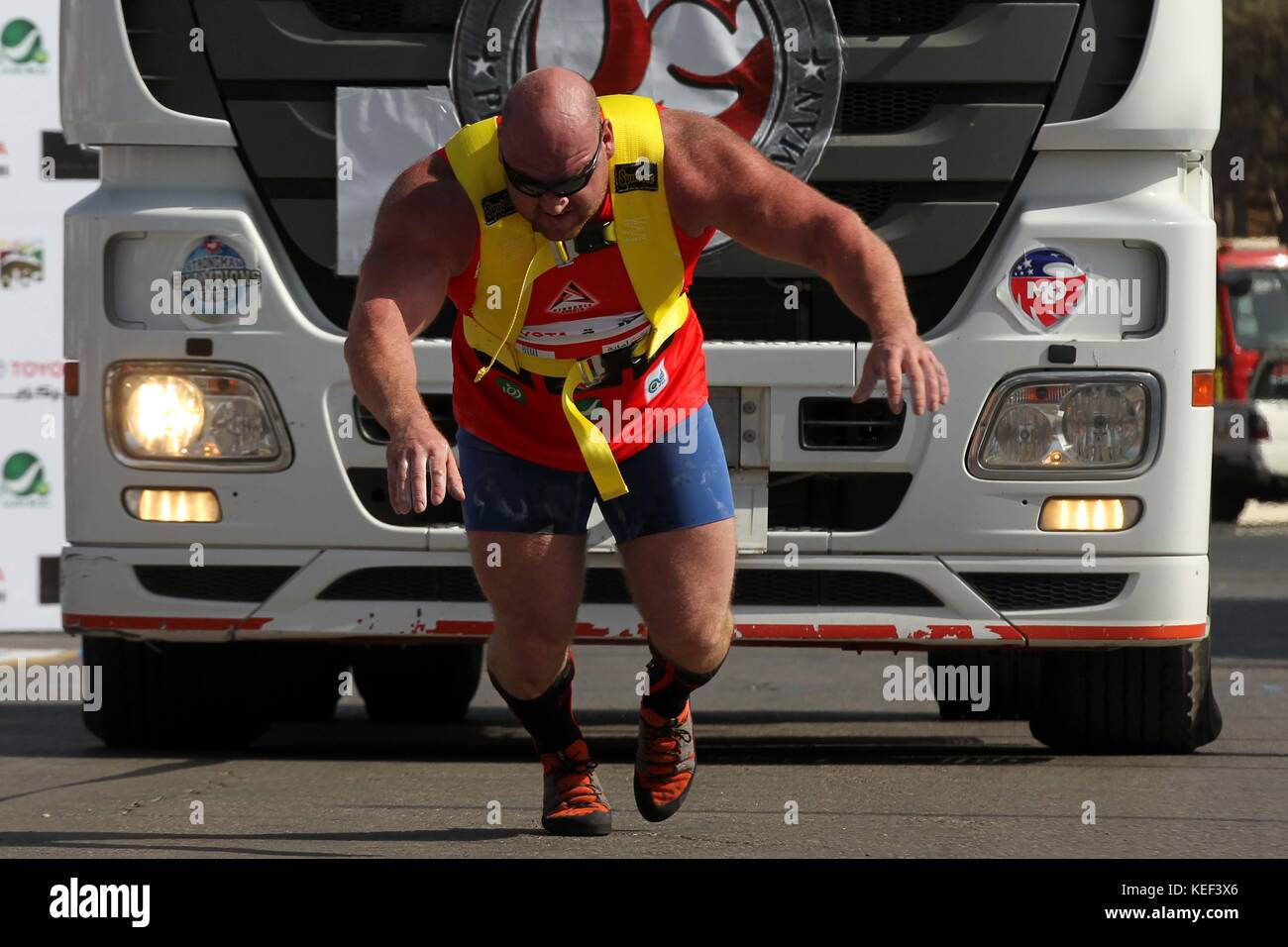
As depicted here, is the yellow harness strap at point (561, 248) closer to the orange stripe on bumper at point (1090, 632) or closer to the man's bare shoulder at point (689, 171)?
the man's bare shoulder at point (689, 171)

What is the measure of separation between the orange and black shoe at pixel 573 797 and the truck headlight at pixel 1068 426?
185 centimetres

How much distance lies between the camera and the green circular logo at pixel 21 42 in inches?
487

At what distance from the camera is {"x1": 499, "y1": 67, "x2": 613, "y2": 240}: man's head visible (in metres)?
5.48

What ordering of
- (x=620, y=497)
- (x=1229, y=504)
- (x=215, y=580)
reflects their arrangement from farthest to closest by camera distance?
(x=1229, y=504) → (x=215, y=580) → (x=620, y=497)

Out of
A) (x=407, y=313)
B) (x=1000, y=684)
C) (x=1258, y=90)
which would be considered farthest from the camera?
(x=1258, y=90)

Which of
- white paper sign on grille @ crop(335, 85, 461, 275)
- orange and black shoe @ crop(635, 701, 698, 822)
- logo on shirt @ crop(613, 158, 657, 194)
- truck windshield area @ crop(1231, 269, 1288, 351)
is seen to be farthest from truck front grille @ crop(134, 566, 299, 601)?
truck windshield area @ crop(1231, 269, 1288, 351)

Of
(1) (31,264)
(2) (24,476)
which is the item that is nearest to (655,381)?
(1) (31,264)

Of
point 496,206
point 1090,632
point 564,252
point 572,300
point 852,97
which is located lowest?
point 1090,632

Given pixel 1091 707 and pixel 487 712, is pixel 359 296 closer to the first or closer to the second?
pixel 1091 707

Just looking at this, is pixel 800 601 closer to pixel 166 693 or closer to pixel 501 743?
pixel 501 743

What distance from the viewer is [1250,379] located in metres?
25.7

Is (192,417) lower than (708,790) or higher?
higher

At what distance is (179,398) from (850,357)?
206cm

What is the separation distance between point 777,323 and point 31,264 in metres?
5.86
